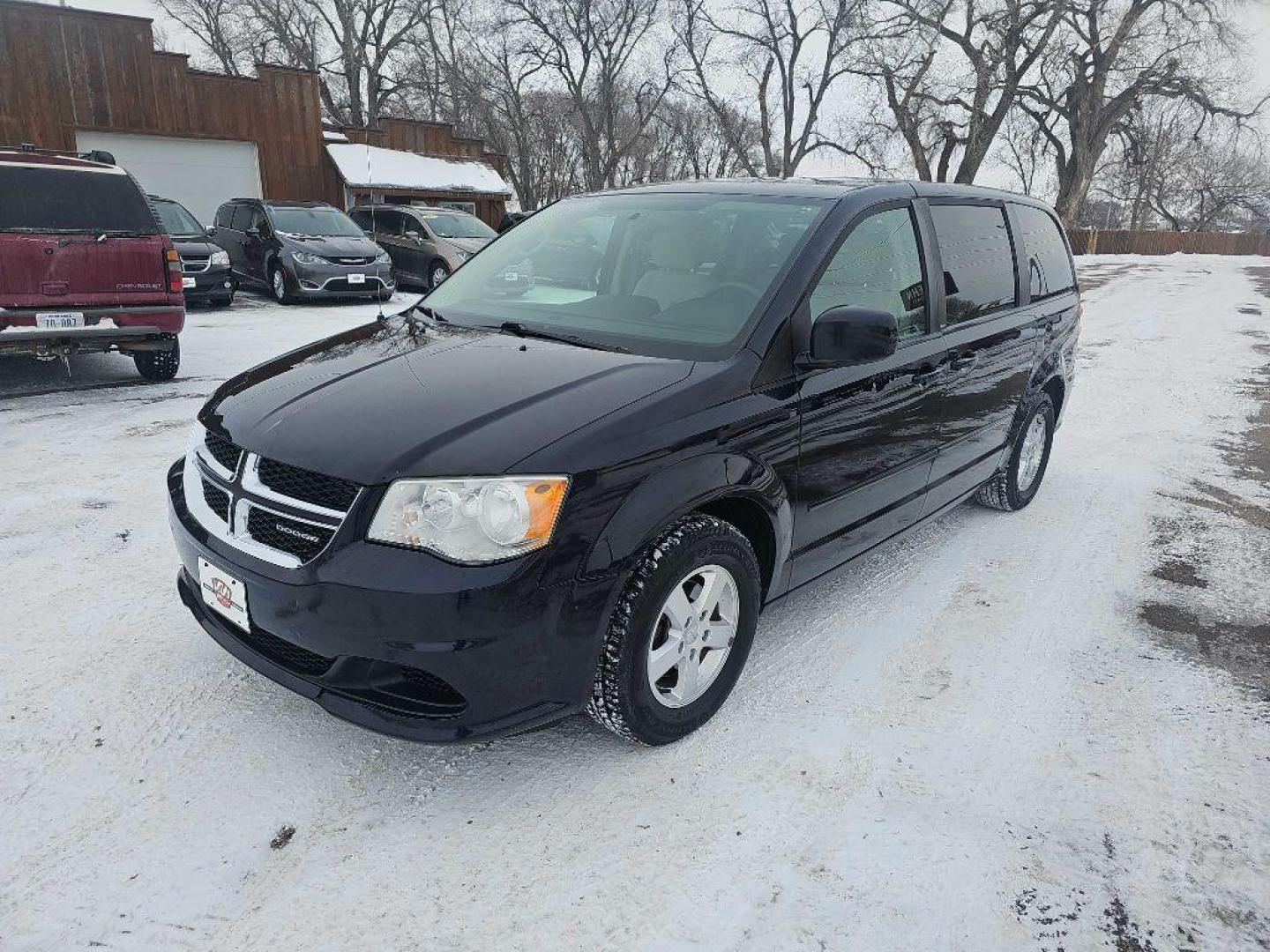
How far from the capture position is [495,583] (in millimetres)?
2164

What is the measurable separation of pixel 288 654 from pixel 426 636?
54cm

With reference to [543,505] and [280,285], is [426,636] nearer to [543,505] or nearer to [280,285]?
[543,505]

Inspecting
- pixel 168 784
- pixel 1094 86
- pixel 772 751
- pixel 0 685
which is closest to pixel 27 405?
pixel 0 685

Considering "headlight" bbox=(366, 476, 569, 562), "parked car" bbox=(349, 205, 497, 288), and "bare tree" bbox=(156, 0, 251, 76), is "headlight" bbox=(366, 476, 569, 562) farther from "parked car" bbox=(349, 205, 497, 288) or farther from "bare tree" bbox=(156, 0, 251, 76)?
"bare tree" bbox=(156, 0, 251, 76)

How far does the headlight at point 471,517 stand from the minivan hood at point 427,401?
0.05m

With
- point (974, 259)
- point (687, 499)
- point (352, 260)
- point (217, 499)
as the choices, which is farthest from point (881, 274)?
point (352, 260)

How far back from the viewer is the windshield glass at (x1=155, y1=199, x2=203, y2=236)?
12586 millimetres

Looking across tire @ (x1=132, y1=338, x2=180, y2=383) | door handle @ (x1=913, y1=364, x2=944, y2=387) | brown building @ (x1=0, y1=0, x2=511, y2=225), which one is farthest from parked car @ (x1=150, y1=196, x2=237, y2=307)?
door handle @ (x1=913, y1=364, x2=944, y2=387)

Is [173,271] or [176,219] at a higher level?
[176,219]

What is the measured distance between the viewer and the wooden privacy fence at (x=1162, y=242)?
4034 cm

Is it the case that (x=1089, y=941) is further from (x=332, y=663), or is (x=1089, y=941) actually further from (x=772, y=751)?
(x=332, y=663)

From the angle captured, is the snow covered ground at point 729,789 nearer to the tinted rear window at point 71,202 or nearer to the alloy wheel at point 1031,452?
the alloy wheel at point 1031,452

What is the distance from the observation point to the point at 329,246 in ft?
44.7

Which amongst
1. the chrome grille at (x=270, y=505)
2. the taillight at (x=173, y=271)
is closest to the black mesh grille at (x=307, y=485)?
the chrome grille at (x=270, y=505)
